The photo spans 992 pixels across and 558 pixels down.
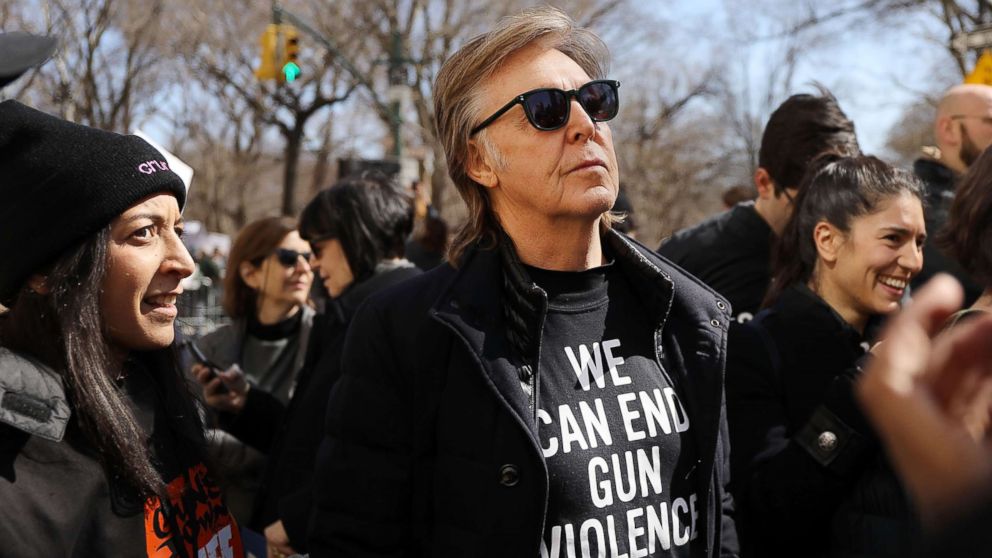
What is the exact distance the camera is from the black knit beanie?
6.32ft

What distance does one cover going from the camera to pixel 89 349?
76.9 inches

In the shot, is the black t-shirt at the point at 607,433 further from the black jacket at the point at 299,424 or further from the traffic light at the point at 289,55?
the traffic light at the point at 289,55

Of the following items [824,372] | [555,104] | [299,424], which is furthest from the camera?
[299,424]

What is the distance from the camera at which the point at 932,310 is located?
91 cm

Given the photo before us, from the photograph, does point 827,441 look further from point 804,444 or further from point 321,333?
point 321,333

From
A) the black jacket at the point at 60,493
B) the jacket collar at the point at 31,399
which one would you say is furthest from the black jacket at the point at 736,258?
the jacket collar at the point at 31,399

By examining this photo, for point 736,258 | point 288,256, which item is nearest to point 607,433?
point 736,258

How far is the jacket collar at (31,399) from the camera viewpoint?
177 cm

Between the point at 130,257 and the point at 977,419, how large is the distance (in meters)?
1.74

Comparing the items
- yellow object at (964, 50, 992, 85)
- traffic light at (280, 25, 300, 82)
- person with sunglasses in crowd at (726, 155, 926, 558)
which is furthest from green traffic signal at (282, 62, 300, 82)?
person with sunglasses in crowd at (726, 155, 926, 558)

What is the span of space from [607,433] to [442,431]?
369 millimetres

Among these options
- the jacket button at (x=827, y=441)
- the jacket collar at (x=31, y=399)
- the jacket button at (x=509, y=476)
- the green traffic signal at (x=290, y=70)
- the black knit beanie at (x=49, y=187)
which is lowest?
the jacket button at (x=509, y=476)

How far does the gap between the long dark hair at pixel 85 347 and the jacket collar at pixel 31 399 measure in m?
0.05

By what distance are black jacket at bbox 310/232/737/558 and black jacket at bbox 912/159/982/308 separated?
2.19 m
